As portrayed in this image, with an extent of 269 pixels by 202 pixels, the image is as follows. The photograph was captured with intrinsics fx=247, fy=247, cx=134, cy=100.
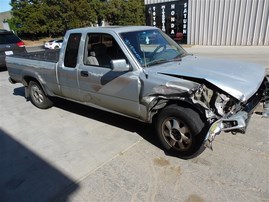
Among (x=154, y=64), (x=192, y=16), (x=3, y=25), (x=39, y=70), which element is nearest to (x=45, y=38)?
(x=3, y=25)

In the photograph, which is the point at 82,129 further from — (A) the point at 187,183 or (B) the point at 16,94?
(B) the point at 16,94

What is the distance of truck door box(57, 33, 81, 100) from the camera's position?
15.2 feet

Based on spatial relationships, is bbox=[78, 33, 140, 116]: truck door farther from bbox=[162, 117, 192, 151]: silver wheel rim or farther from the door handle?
bbox=[162, 117, 192, 151]: silver wheel rim

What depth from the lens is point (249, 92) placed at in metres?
3.11

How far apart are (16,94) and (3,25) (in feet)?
140

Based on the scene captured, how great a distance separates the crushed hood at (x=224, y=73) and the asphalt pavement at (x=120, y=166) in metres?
1.03

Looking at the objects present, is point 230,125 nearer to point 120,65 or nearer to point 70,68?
point 120,65

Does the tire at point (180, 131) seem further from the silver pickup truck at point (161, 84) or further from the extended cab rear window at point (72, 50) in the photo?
the extended cab rear window at point (72, 50)

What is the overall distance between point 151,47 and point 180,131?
1.57 metres

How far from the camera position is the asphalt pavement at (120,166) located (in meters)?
2.98

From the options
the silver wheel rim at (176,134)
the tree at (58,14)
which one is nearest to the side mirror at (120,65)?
the silver wheel rim at (176,134)

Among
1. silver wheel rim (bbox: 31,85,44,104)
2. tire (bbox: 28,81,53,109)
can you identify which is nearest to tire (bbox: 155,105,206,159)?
tire (bbox: 28,81,53,109)

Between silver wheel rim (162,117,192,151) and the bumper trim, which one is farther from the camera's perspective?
silver wheel rim (162,117,192,151)

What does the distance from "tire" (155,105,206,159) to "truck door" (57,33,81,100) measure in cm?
195
